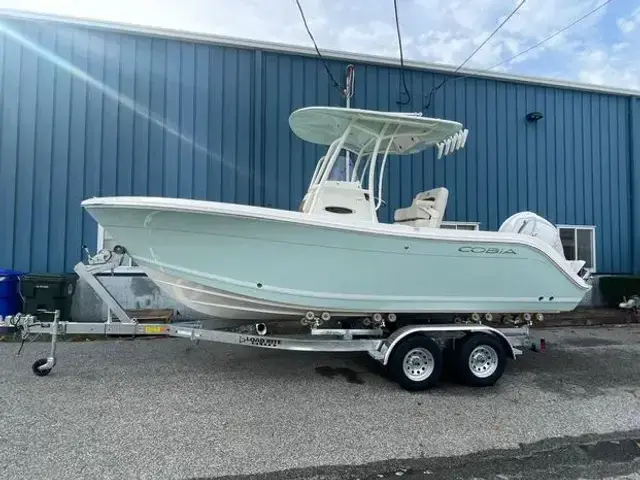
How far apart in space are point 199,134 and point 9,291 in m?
3.94

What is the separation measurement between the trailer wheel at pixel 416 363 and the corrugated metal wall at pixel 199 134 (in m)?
4.51

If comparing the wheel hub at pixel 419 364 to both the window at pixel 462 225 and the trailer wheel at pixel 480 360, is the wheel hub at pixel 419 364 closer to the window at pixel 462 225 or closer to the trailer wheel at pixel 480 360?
the trailer wheel at pixel 480 360

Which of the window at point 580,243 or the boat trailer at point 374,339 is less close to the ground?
the window at point 580,243

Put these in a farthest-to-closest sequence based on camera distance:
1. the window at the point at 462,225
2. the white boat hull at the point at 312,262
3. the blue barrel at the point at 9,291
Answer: the window at the point at 462,225 < the blue barrel at the point at 9,291 < the white boat hull at the point at 312,262

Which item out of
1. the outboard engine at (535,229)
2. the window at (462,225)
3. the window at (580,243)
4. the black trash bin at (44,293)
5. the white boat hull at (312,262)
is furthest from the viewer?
the window at (580,243)

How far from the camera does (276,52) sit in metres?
8.20

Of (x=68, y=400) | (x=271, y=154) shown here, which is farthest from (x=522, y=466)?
(x=271, y=154)

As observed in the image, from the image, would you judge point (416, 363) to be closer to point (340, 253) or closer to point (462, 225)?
point (340, 253)

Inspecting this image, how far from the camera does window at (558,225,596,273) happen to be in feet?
31.7

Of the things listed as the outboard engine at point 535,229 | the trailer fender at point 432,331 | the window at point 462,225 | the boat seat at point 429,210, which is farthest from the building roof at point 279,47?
the trailer fender at point 432,331

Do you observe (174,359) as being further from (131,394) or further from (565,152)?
(565,152)

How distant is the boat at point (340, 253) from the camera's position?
3898 millimetres

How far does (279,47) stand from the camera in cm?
813

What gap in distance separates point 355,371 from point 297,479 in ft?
7.41
